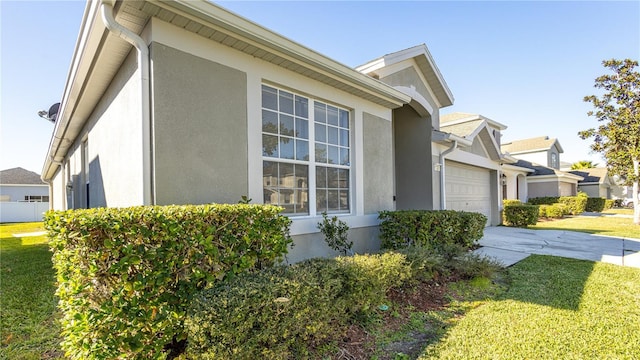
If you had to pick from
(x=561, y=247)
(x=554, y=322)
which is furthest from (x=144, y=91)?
(x=561, y=247)

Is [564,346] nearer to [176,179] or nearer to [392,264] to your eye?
[392,264]

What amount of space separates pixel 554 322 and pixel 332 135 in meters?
4.86

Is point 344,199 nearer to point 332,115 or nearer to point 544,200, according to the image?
point 332,115

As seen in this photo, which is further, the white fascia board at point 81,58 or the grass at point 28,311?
the white fascia board at point 81,58

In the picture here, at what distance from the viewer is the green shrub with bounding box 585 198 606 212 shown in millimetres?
25031

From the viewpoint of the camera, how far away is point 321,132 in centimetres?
636

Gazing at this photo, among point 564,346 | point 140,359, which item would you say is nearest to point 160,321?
point 140,359

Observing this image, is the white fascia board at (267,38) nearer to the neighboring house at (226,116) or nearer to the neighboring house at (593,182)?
the neighboring house at (226,116)

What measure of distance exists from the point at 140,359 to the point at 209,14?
4.14 meters

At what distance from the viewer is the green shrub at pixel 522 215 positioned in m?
14.5

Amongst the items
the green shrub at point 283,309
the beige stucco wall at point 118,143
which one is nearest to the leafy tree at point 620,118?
the green shrub at point 283,309

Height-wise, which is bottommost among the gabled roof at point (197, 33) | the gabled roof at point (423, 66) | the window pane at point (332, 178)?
the window pane at point (332, 178)

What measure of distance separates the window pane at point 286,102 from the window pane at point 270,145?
607mm

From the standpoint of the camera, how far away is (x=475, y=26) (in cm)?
1042
